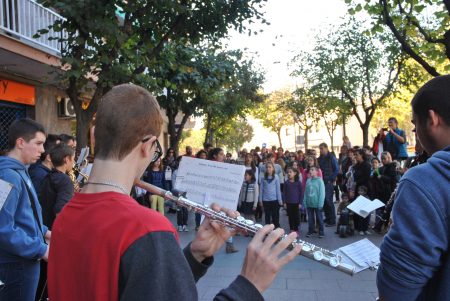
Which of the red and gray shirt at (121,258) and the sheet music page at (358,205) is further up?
the red and gray shirt at (121,258)

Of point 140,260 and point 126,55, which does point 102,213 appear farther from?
point 126,55

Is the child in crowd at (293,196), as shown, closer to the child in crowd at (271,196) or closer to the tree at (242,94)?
the child in crowd at (271,196)

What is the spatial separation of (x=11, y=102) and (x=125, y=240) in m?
10.6

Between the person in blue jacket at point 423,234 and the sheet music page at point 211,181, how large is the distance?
261 centimetres

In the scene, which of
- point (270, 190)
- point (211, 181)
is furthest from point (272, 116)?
point (211, 181)

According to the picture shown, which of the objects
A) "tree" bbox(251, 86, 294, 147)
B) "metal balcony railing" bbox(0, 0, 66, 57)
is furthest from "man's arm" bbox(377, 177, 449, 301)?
"tree" bbox(251, 86, 294, 147)

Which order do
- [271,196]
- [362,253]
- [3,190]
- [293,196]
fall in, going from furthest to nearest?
1. [271,196]
2. [293,196]
3. [3,190]
4. [362,253]

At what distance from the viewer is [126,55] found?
696cm

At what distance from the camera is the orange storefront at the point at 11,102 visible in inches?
377

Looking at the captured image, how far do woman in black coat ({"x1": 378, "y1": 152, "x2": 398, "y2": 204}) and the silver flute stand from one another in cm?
756

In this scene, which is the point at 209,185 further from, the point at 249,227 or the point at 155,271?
the point at 155,271

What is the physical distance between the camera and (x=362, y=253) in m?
1.86

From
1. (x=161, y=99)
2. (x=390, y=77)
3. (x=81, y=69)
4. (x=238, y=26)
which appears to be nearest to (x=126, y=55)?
(x=81, y=69)

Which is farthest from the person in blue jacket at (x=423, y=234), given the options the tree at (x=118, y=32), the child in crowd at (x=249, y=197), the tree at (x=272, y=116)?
the tree at (x=272, y=116)
